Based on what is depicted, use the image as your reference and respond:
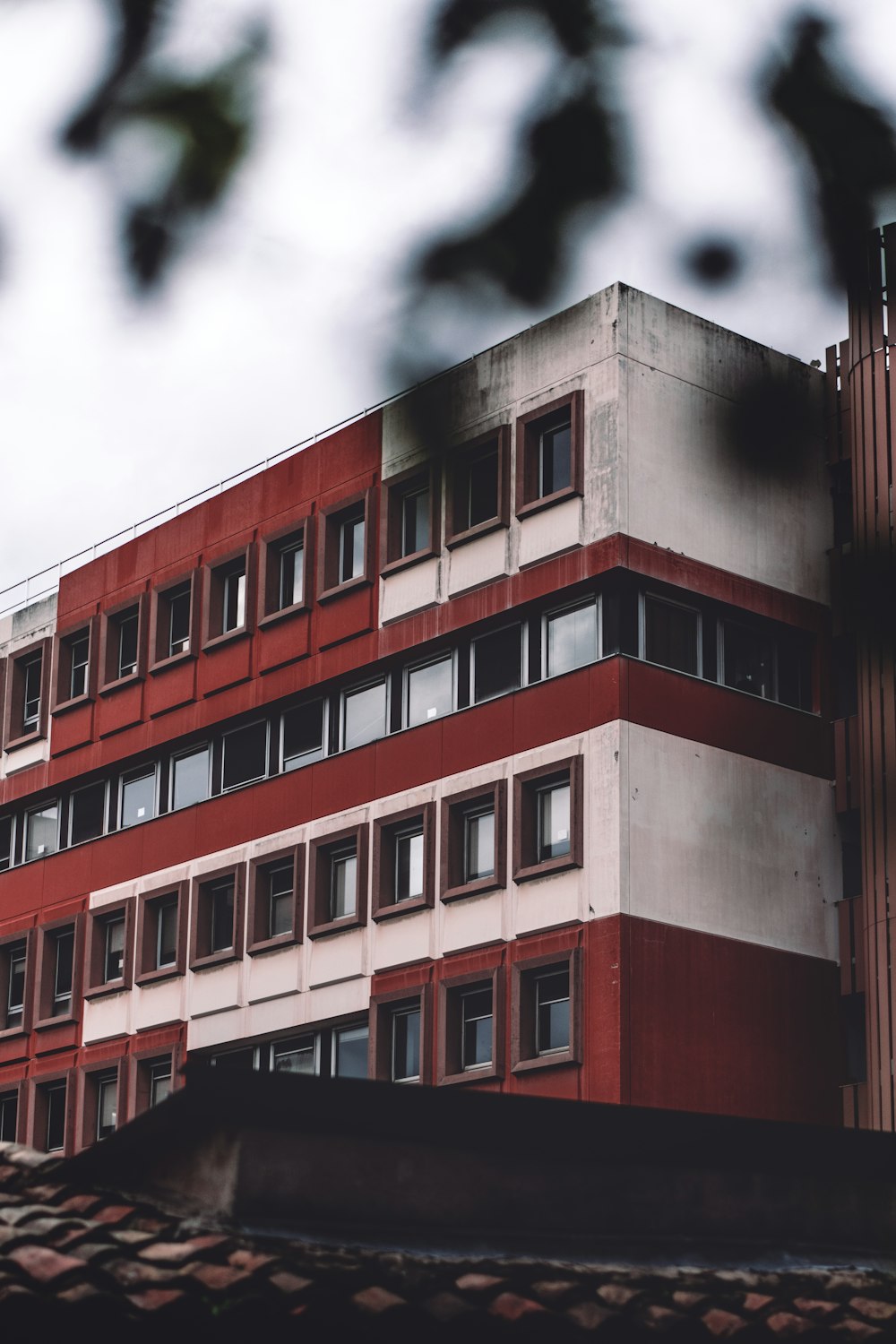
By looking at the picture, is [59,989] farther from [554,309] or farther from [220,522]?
[554,309]

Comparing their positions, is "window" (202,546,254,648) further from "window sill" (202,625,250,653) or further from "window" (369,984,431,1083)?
"window" (369,984,431,1083)

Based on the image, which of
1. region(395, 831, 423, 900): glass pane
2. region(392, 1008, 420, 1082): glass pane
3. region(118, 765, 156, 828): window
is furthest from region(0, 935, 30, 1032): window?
region(392, 1008, 420, 1082): glass pane

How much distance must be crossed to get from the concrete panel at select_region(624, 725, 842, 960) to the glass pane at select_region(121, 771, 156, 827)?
12095 millimetres

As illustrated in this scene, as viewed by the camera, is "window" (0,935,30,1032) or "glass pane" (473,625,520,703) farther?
"window" (0,935,30,1032)

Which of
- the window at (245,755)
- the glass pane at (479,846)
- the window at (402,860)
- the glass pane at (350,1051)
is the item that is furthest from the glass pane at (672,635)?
the window at (245,755)

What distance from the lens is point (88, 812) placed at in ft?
136

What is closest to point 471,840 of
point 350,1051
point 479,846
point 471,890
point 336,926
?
point 479,846

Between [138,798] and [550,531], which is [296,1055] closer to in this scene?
[138,798]

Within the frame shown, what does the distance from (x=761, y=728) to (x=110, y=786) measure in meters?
13.8

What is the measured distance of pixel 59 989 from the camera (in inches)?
1613

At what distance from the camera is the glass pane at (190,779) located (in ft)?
127

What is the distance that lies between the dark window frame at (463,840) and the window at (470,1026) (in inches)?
49.5

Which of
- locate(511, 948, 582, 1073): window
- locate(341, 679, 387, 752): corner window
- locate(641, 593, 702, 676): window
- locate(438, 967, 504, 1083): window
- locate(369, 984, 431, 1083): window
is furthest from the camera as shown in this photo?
locate(341, 679, 387, 752): corner window

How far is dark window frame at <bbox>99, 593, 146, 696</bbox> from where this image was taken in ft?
133
